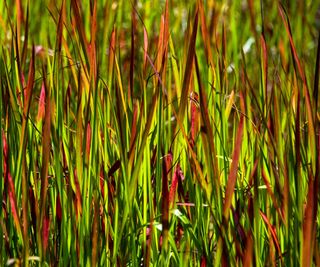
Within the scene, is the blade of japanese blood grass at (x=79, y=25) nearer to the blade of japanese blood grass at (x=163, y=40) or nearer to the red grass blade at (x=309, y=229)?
the blade of japanese blood grass at (x=163, y=40)

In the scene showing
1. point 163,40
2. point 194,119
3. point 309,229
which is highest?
point 163,40

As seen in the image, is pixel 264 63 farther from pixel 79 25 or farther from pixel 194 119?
pixel 79 25

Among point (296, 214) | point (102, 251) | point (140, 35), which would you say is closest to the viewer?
point (296, 214)

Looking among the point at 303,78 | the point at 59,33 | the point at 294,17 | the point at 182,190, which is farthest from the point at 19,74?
the point at 294,17

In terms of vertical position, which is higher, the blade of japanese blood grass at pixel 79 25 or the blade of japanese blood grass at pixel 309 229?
the blade of japanese blood grass at pixel 79 25

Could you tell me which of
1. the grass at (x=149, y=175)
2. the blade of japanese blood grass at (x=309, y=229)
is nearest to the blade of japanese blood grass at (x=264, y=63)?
the grass at (x=149, y=175)

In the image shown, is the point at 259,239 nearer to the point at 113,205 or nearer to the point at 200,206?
the point at 200,206

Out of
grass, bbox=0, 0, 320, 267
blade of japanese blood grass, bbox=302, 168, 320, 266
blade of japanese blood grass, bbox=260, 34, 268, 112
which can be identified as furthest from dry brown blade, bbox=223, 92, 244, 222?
blade of japanese blood grass, bbox=260, 34, 268, 112

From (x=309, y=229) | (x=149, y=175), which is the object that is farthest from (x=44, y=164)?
(x=309, y=229)

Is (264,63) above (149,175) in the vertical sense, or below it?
Answer: above

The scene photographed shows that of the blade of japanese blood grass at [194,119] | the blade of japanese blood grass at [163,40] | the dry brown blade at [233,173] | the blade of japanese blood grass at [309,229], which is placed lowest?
the blade of japanese blood grass at [309,229]

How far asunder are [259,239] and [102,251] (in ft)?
0.84

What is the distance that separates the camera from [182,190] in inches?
57.4

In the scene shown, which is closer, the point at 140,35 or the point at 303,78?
the point at 303,78
